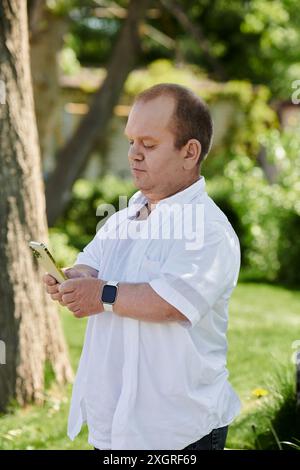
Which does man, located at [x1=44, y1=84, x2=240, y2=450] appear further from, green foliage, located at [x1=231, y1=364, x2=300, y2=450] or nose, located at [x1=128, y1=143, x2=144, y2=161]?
green foliage, located at [x1=231, y1=364, x2=300, y2=450]

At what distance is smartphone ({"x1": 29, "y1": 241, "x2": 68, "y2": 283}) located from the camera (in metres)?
2.57

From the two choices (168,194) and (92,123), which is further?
(92,123)

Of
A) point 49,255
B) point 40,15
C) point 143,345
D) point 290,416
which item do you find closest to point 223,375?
point 143,345

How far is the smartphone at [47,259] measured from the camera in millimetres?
2568

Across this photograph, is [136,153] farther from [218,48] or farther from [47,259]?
[218,48]

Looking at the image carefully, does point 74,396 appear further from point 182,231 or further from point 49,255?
point 182,231

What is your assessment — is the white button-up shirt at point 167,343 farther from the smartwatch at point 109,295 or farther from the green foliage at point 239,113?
A: the green foliage at point 239,113

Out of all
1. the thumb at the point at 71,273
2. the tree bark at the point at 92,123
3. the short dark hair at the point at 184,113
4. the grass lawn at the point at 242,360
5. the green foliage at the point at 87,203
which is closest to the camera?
the short dark hair at the point at 184,113

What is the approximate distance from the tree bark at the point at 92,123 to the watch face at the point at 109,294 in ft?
39.0

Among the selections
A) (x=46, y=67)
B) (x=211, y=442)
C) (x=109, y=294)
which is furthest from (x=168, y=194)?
(x=46, y=67)

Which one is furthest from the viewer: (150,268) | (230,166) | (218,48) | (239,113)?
(218,48)

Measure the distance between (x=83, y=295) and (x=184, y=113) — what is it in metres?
0.63

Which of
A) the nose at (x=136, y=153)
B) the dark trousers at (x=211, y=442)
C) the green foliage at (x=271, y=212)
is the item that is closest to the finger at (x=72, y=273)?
the nose at (x=136, y=153)

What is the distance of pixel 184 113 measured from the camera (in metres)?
2.58
